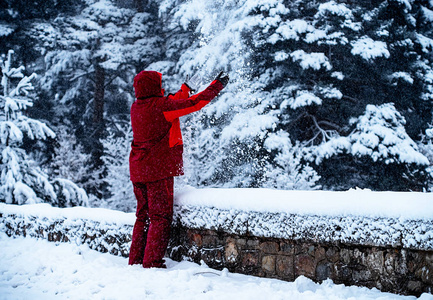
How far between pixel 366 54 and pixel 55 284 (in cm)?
821

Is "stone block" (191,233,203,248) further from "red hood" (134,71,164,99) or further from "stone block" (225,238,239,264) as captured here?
"red hood" (134,71,164,99)

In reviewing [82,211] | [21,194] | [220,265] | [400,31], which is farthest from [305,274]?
[400,31]

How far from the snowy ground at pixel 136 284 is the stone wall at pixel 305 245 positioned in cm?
9

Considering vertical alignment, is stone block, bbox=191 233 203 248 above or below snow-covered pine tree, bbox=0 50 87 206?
below

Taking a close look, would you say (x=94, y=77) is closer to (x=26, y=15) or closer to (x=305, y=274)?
(x=26, y=15)

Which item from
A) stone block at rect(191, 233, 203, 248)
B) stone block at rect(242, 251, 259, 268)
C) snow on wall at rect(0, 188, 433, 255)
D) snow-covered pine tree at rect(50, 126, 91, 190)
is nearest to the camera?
snow on wall at rect(0, 188, 433, 255)

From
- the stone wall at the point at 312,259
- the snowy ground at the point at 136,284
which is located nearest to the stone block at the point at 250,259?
the stone wall at the point at 312,259

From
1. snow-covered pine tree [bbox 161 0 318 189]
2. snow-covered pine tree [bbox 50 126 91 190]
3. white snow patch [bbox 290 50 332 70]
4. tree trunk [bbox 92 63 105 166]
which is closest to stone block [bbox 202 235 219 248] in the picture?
snow-covered pine tree [bbox 161 0 318 189]

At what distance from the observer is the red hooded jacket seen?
9.81ft

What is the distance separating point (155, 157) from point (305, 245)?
1.37 m

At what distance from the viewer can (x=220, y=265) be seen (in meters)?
2.93

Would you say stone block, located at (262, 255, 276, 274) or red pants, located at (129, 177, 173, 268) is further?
red pants, located at (129, 177, 173, 268)

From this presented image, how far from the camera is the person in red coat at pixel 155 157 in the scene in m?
2.91

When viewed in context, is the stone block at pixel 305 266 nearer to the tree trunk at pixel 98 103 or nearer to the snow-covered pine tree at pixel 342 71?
the snow-covered pine tree at pixel 342 71
